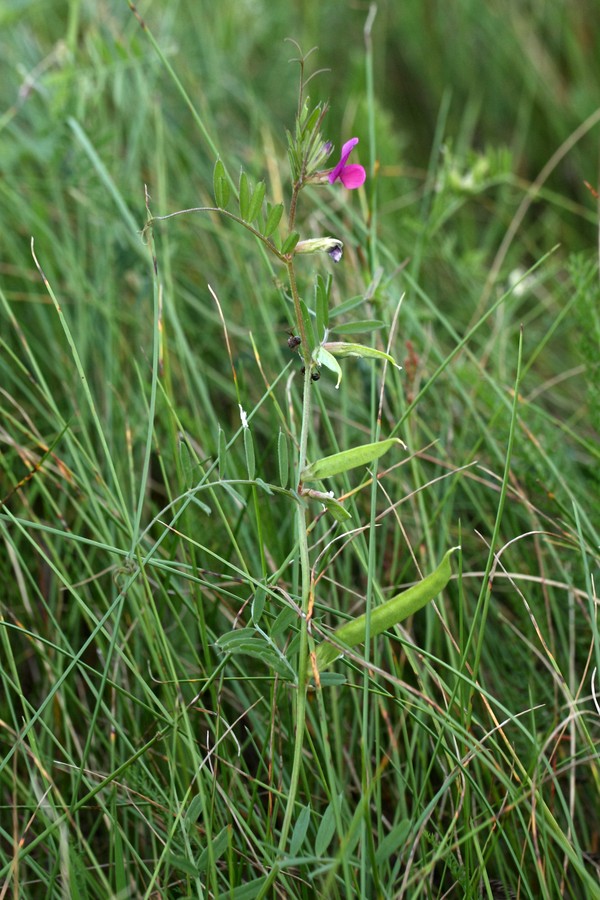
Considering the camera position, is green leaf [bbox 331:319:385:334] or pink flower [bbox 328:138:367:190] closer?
pink flower [bbox 328:138:367:190]

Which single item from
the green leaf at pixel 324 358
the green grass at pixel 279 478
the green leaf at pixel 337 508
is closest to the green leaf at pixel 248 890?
the green grass at pixel 279 478

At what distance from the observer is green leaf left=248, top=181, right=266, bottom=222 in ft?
2.38

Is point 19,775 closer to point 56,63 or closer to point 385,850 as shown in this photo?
point 385,850

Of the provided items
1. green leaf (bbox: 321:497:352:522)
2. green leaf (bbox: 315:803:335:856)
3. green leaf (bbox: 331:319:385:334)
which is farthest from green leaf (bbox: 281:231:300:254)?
green leaf (bbox: 315:803:335:856)

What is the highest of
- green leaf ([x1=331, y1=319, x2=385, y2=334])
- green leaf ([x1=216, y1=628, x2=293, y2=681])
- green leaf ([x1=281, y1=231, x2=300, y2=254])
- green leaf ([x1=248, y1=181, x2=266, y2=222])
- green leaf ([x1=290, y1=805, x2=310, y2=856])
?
green leaf ([x1=248, y1=181, x2=266, y2=222])

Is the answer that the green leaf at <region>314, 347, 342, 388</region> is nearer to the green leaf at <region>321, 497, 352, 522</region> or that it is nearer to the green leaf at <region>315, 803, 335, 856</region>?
the green leaf at <region>321, 497, 352, 522</region>

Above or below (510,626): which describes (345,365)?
above

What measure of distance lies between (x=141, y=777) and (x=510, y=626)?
458 mm

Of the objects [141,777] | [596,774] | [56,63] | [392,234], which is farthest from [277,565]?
[56,63]

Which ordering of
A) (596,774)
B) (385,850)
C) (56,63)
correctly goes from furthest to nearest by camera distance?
1. (56,63)
2. (596,774)
3. (385,850)

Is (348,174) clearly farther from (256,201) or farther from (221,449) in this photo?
(221,449)

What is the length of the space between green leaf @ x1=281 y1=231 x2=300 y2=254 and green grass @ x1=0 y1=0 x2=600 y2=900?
0.15 meters

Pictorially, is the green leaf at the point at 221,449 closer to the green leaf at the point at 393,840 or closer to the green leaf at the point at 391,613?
the green leaf at the point at 391,613

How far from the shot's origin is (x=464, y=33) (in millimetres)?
2080
